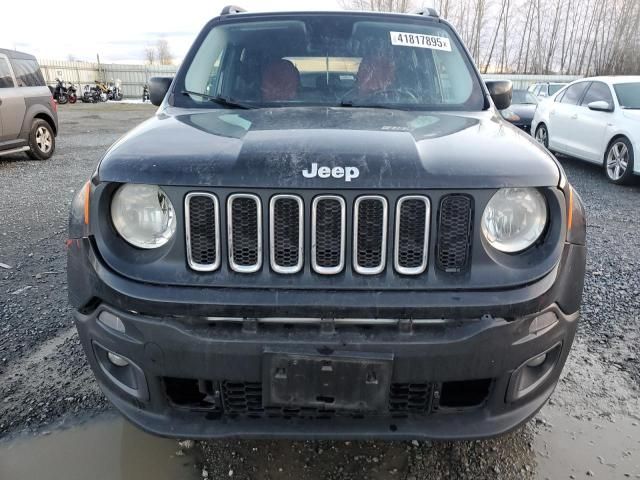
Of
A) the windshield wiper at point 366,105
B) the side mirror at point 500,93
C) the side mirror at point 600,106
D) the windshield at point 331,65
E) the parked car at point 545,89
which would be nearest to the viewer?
the windshield wiper at point 366,105

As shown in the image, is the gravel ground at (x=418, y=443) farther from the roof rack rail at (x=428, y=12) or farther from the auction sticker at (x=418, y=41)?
the roof rack rail at (x=428, y=12)

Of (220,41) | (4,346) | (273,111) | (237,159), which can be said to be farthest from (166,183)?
(4,346)

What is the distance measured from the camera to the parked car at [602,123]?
7.36 m

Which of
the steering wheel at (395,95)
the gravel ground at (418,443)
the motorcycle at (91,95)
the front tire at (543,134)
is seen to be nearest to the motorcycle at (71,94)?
the motorcycle at (91,95)

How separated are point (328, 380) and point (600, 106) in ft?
→ 25.6

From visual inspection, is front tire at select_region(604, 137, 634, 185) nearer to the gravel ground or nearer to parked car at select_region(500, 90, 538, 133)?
the gravel ground

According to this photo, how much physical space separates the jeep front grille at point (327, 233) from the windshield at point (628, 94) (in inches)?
293

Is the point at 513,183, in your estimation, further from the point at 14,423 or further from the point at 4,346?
the point at 4,346

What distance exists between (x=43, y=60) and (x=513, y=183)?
40994 millimetres

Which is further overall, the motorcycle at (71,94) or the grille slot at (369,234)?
the motorcycle at (71,94)

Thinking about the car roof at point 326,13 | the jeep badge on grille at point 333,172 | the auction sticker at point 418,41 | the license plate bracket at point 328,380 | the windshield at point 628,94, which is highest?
the car roof at point 326,13

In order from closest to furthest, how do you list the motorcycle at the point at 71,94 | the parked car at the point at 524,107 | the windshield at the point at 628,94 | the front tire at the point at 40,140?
1. the windshield at the point at 628,94
2. the front tire at the point at 40,140
3. the parked car at the point at 524,107
4. the motorcycle at the point at 71,94

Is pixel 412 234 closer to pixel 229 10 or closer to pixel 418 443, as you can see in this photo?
pixel 418 443

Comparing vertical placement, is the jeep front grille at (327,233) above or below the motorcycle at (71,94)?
above
